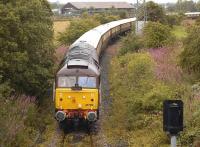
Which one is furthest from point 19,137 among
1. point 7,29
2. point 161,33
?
→ point 161,33

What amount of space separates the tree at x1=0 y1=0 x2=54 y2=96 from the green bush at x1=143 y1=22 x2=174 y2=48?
532 inches

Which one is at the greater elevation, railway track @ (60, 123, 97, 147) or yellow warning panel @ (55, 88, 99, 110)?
yellow warning panel @ (55, 88, 99, 110)

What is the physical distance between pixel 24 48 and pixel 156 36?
16.2 m

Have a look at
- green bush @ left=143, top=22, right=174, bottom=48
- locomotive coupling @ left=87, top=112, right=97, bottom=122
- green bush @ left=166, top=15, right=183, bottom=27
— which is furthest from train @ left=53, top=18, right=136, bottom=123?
green bush @ left=166, top=15, right=183, bottom=27

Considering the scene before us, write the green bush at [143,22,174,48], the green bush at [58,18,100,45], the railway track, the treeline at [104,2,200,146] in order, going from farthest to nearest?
the green bush at [58,18,100,45], the green bush at [143,22,174,48], the railway track, the treeline at [104,2,200,146]

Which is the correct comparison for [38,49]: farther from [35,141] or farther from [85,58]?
[35,141]

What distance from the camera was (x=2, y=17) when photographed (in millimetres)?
16781

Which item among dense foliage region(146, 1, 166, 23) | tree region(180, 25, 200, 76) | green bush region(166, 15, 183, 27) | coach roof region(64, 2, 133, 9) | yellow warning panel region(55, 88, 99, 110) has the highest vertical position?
coach roof region(64, 2, 133, 9)

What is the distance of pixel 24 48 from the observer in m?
18.3

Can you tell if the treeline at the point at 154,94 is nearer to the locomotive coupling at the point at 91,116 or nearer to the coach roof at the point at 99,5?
the locomotive coupling at the point at 91,116

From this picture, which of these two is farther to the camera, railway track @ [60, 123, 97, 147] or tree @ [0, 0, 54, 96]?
tree @ [0, 0, 54, 96]

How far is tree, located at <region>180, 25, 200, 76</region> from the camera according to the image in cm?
2002

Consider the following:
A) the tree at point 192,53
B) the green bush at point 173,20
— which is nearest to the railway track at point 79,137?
the tree at point 192,53

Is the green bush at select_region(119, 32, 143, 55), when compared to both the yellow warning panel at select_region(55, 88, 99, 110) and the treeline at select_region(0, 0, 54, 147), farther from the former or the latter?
the yellow warning panel at select_region(55, 88, 99, 110)
